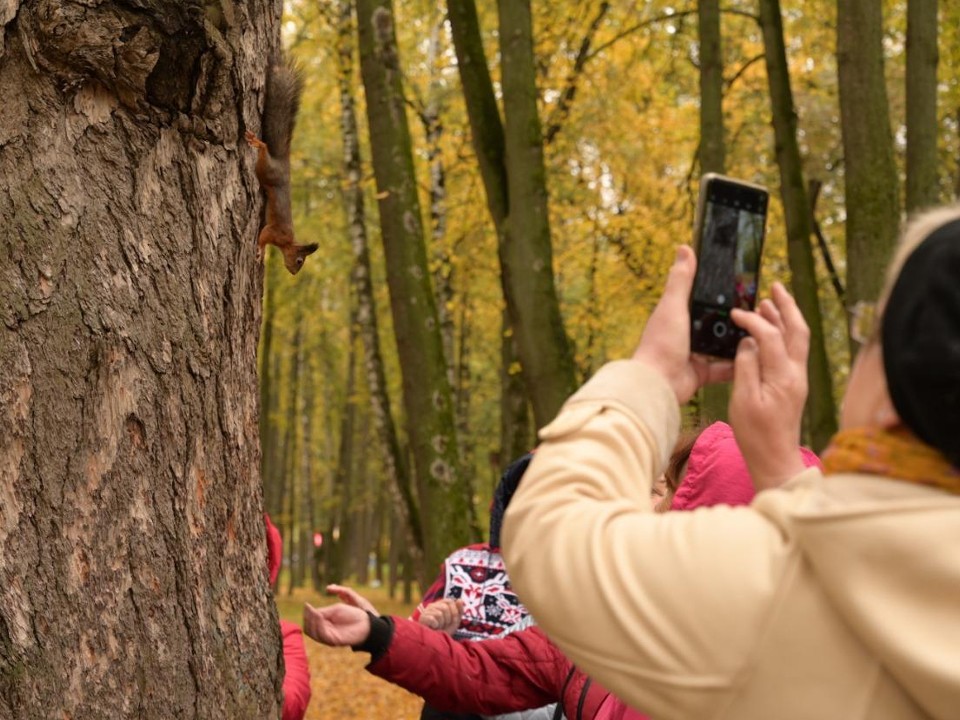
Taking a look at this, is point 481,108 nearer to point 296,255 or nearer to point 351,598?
point 296,255

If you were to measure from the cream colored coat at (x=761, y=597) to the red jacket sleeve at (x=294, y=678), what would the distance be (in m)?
1.86

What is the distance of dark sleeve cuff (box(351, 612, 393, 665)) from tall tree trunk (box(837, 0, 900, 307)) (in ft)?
16.1

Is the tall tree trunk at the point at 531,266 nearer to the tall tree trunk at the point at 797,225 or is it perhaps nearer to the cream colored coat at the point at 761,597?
the tall tree trunk at the point at 797,225

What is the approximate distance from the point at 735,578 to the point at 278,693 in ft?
5.18

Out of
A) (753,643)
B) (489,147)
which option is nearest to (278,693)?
(753,643)

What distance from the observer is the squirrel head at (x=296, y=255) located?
3172 millimetres

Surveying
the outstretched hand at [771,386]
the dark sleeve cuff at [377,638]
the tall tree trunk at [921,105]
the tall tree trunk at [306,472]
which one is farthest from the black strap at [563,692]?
the tall tree trunk at [306,472]

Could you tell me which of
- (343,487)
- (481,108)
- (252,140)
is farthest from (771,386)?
(343,487)

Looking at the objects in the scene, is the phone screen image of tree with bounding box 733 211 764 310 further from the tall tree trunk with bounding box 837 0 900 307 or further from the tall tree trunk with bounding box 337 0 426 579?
the tall tree trunk with bounding box 337 0 426 579

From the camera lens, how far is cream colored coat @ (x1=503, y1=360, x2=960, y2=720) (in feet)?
3.84

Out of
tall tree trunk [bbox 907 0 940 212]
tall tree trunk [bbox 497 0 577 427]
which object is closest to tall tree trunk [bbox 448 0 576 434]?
tall tree trunk [bbox 497 0 577 427]

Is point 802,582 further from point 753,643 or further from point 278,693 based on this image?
point 278,693

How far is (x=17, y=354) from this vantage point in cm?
215

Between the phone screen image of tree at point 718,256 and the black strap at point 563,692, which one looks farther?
the black strap at point 563,692
